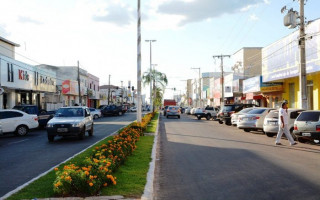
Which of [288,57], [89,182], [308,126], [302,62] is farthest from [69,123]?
[288,57]

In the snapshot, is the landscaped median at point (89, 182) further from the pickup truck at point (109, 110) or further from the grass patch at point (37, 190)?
the pickup truck at point (109, 110)

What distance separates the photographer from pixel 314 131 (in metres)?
13.9

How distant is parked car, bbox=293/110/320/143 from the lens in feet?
45.4

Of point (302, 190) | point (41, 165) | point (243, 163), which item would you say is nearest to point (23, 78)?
point (41, 165)

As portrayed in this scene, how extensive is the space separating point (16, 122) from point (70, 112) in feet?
14.5

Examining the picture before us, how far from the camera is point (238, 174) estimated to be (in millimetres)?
8227

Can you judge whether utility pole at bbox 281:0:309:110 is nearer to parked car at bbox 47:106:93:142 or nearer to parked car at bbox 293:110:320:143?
parked car at bbox 293:110:320:143

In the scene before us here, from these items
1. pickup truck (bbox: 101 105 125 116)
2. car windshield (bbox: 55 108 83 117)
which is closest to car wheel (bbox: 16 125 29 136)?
car windshield (bbox: 55 108 83 117)

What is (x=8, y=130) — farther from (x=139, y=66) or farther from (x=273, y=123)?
(x=273, y=123)

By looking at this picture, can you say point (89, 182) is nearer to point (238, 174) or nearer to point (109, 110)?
point (238, 174)

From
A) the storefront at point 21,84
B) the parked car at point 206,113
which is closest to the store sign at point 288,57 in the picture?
the parked car at point 206,113

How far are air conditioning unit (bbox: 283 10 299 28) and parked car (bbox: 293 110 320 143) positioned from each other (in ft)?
29.5

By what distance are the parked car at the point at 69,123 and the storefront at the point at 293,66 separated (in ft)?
43.1

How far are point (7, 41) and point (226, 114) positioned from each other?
2843 cm
